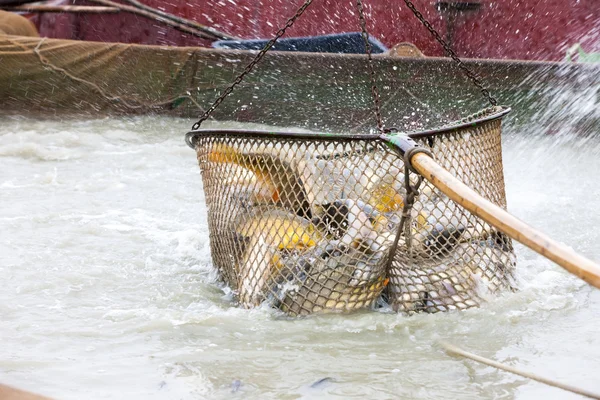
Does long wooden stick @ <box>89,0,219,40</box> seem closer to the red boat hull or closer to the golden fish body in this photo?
the red boat hull

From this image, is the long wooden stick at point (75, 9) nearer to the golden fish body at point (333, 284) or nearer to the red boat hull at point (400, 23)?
the red boat hull at point (400, 23)

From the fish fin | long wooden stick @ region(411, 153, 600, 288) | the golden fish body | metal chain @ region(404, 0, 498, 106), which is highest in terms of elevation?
metal chain @ region(404, 0, 498, 106)

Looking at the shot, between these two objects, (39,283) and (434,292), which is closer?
(434,292)

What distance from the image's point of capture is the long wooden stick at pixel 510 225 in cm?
192

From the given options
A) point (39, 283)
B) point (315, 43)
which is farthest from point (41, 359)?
point (315, 43)

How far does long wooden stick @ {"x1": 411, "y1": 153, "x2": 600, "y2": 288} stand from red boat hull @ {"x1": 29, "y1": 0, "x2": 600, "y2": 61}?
707 cm

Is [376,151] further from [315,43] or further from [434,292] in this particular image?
[315,43]

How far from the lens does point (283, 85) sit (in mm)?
7500

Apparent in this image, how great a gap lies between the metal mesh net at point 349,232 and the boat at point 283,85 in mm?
4195

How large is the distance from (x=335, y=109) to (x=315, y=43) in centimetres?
174

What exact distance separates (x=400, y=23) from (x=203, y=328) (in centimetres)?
713

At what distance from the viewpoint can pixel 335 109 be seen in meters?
7.52

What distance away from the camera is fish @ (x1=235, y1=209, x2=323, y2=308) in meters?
2.96

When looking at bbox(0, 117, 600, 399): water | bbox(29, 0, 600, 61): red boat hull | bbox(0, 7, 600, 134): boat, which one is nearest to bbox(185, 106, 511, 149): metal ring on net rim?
bbox(0, 117, 600, 399): water
